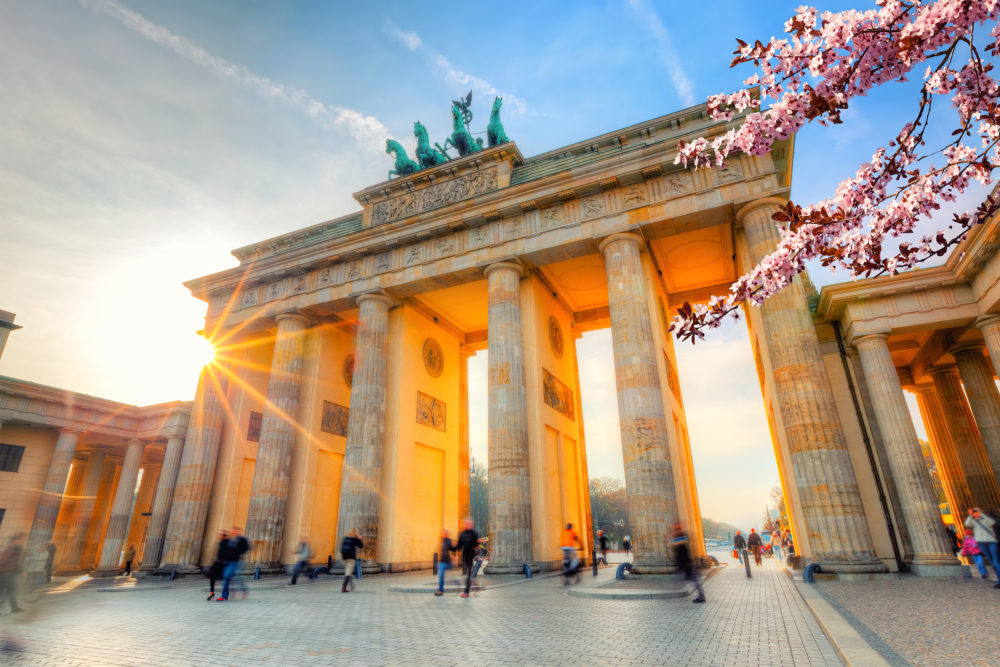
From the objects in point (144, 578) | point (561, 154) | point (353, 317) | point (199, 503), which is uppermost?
point (561, 154)

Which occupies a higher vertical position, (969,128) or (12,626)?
(969,128)

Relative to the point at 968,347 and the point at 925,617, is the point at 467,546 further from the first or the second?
the point at 968,347

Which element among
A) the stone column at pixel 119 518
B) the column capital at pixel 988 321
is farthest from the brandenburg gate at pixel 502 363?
the stone column at pixel 119 518

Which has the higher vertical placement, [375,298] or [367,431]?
→ [375,298]

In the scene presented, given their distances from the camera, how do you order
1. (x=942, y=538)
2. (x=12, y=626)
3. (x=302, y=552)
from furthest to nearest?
(x=302, y=552), (x=942, y=538), (x=12, y=626)

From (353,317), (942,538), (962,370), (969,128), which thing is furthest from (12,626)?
(962,370)

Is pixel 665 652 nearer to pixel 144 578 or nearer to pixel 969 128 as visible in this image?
pixel 969 128

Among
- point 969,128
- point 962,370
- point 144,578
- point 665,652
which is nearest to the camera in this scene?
point 969,128

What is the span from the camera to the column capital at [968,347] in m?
15.9

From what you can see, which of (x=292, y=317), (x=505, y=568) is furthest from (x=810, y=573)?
(x=292, y=317)

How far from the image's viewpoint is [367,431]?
18.2 metres

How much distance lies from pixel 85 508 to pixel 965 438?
144ft

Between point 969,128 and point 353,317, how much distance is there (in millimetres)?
21635

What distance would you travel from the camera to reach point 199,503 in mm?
20484
